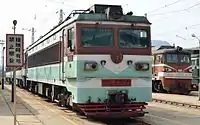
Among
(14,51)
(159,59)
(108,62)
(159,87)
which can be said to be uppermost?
(159,59)

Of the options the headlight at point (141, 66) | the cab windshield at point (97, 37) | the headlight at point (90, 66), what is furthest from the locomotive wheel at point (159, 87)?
the headlight at point (90, 66)

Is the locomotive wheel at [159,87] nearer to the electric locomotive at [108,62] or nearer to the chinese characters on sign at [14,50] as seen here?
the electric locomotive at [108,62]

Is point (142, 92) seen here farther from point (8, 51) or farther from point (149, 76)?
point (8, 51)

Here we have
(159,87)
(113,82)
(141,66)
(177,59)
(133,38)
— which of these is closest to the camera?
(113,82)

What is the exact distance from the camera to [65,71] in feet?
50.5

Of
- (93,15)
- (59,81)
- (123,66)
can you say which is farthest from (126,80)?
(59,81)

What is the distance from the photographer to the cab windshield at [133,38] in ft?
46.7

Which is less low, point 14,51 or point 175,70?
point 14,51

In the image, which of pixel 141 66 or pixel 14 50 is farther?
pixel 141 66

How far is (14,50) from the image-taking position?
1080 cm

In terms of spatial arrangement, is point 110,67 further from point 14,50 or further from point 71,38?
point 14,50

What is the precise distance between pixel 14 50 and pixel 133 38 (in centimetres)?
493

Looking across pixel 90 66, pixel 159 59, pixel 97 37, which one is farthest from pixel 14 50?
pixel 159 59

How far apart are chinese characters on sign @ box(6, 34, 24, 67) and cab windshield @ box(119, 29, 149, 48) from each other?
4.25 m
